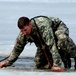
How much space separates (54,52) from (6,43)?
161 inches

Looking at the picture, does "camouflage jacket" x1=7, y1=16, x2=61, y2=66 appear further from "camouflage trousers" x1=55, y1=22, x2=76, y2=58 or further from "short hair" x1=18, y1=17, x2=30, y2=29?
"short hair" x1=18, y1=17, x2=30, y2=29

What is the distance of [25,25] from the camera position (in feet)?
24.1

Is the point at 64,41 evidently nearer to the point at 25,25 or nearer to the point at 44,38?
the point at 44,38

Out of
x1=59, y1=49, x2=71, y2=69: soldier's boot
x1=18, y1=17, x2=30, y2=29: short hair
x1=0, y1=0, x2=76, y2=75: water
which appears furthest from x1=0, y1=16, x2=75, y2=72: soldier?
x1=0, y1=0, x2=76, y2=75: water

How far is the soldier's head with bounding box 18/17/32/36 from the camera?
733cm

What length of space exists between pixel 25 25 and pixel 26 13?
8.70m

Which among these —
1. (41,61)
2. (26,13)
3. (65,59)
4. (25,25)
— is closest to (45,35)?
(25,25)

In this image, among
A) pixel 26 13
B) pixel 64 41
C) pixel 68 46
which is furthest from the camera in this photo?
pixel 26 13

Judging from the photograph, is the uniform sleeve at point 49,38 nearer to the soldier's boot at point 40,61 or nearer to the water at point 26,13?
the soldier's boot at point 40,61

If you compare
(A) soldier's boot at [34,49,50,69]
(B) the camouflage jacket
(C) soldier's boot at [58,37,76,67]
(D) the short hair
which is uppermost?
(D) the short hair

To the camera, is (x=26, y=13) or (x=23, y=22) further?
(x=26, y=13)

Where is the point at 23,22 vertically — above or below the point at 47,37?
above

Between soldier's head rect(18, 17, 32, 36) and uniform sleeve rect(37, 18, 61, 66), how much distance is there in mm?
258

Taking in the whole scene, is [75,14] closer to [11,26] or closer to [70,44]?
[11,26]
